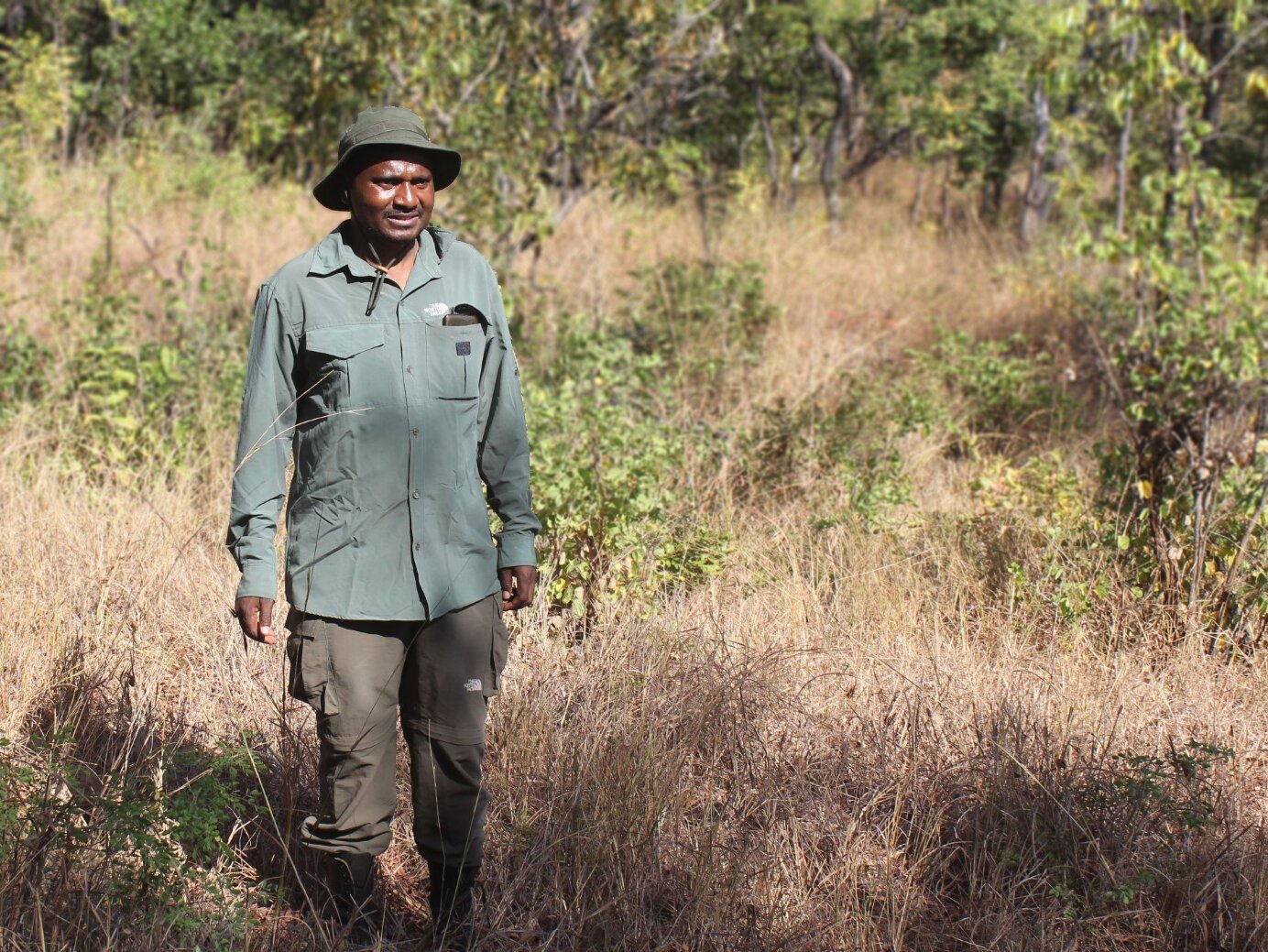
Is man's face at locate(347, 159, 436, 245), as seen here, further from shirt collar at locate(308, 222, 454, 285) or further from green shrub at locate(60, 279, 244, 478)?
green shrub at locate(60, 279, 244, 478)

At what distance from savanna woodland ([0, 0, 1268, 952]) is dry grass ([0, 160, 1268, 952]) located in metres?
0.02

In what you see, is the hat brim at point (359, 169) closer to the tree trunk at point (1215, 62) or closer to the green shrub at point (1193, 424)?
the green shrub at point (1193, 424)

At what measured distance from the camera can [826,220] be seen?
12867 mm

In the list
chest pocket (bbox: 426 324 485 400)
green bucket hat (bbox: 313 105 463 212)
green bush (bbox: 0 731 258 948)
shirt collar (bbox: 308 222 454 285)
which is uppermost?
green bucket hat (bbox: 313 105 463 212)

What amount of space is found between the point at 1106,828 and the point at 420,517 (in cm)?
186

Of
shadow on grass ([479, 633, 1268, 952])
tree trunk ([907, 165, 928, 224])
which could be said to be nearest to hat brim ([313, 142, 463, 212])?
shadow on grass ([479, 633, 1268, 952])

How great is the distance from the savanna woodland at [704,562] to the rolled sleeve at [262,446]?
0.56 m

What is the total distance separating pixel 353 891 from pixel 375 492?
91 centimetres

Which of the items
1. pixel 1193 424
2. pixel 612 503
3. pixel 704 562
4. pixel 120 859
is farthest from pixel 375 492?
pixel 1193 424

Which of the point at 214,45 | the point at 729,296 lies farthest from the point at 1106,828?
the point at 214,45

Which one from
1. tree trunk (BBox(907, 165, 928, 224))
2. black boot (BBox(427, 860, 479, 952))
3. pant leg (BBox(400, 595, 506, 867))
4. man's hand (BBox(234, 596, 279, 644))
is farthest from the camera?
tree trunk (BBox(907, 165, 928, 224))

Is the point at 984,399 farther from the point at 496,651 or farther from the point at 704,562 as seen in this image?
the point at 496,651

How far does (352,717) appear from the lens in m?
2.67

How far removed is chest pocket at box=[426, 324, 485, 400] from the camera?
2.69m
